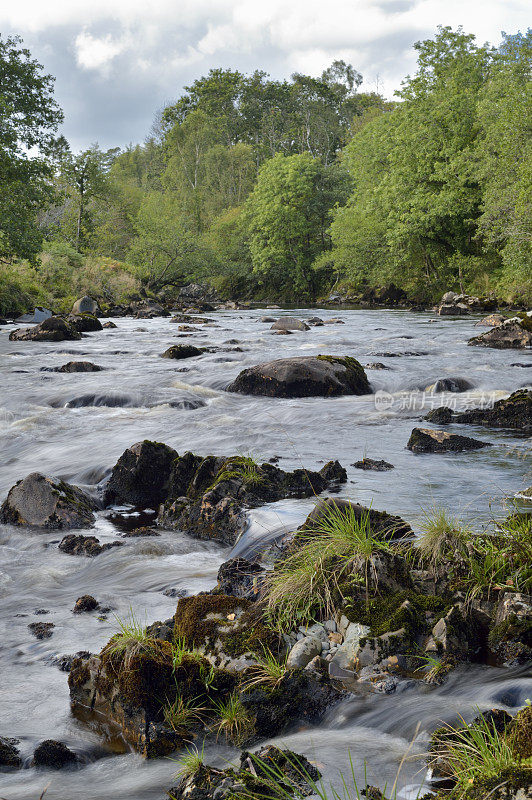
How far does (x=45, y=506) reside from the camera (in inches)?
260

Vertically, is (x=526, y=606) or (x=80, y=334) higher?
(x=80, y=334)

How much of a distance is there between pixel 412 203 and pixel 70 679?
38.1 metres

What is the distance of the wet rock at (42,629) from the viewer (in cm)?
442

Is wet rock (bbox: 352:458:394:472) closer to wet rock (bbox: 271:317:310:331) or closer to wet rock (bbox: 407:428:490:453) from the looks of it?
wet rock (bbox: 407:428:490:453)

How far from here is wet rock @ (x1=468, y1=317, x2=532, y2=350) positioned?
19672 mm

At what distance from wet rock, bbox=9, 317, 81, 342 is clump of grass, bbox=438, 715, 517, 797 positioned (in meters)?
23.4

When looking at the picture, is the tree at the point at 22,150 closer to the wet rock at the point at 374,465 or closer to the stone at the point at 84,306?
the stone at the point at 84,306

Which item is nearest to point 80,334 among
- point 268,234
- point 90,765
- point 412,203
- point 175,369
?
point 175,369

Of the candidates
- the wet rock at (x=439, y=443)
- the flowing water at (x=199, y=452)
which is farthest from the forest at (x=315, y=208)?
the wet rock at (x=439, y=443)

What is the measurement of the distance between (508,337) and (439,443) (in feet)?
40.7

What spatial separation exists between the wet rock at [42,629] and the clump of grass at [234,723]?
1596mm

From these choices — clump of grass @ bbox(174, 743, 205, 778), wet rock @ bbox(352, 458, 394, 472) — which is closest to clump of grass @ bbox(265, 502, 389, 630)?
clump of grass @ bbox(174, 743, 205, 778)

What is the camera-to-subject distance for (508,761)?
240cm

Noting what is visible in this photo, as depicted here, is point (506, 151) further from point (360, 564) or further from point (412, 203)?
point (360, 564)
